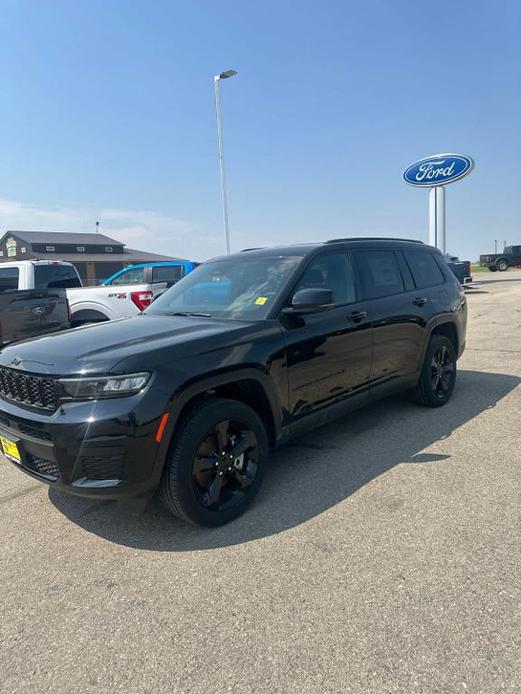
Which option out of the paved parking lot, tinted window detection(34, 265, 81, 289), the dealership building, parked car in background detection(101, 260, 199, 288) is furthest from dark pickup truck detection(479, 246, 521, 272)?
the paved parking lot

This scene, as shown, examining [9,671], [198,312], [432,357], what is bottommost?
[9,671]

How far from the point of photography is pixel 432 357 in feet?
17.1

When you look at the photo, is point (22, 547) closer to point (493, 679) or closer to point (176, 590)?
point (176, 590)

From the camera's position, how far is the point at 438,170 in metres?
26.7

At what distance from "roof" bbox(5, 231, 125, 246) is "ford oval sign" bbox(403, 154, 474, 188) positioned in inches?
1461

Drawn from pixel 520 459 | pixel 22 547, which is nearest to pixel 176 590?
pixel 22 547

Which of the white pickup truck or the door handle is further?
the white pickup truck

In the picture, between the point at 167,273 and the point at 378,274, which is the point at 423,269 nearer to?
the point at 378,274

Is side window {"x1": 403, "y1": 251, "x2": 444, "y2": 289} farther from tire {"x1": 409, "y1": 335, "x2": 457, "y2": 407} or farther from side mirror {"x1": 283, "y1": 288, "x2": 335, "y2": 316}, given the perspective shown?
side mirror {"x1": 283, "y1": 288, "x2": 335, "y2": 316}

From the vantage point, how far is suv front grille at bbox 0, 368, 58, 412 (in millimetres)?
2836

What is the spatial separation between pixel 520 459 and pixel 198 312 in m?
2.86

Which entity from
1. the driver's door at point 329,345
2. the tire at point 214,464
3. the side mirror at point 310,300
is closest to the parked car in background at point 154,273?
the driver's door at point 329,345

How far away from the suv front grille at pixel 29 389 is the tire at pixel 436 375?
12.3ft

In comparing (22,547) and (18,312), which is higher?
(18,312)
